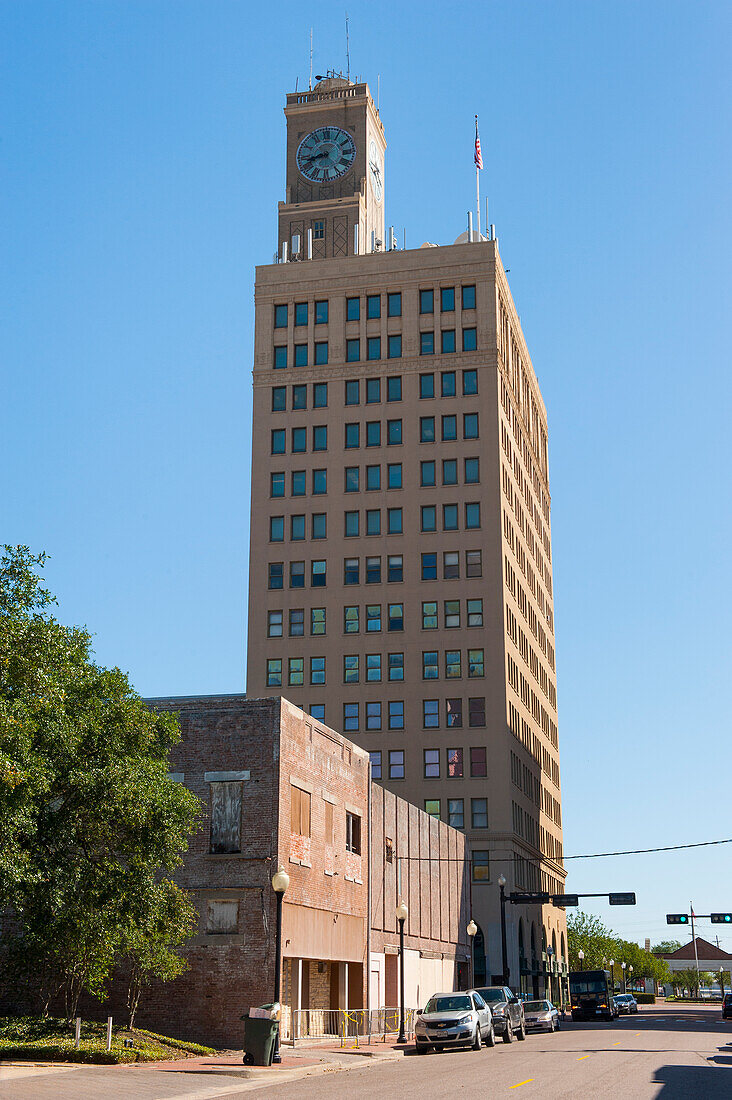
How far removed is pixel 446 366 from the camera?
88.6 metres

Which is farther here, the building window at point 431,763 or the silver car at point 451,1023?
the building window at point 431,763

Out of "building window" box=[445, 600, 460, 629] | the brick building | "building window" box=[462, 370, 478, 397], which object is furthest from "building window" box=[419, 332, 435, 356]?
the brick building

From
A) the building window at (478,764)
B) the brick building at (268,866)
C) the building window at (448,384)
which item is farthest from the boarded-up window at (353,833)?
the building window at (448,384)

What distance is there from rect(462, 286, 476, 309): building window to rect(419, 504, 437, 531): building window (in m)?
15.7

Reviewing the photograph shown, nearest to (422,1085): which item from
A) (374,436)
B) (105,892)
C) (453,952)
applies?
(105,892)

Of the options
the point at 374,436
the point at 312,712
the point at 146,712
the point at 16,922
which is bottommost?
the point at 16,922

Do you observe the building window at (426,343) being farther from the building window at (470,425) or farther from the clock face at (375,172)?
the clock face at (375,172)

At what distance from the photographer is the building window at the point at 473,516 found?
8500 centimetres

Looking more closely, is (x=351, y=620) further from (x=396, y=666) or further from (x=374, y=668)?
(x=396, y=666)

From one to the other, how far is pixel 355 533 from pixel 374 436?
7402 mm

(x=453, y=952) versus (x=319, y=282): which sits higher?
(x=319, y=282)

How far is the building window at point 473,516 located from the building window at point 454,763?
1561 cm

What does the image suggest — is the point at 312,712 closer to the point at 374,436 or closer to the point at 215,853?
the point at 374,436

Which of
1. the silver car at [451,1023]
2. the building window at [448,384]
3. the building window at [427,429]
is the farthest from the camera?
the building window at [448,384]
